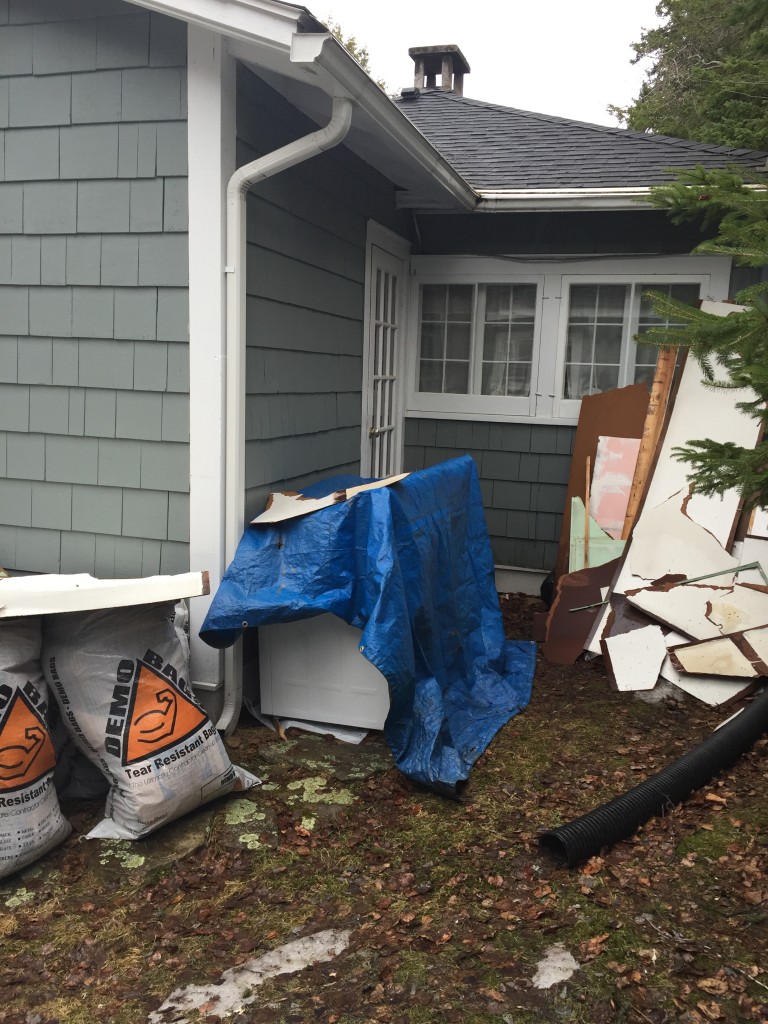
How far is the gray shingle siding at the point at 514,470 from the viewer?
21.2ft

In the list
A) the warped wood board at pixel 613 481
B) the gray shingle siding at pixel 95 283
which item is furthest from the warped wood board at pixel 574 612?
the gray shingle siding at pixel 95 283

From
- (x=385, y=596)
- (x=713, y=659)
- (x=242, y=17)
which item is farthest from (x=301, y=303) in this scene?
(x=713, y=659)

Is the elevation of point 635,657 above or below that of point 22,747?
below

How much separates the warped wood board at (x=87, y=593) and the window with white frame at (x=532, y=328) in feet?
12.7

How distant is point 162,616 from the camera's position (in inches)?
131

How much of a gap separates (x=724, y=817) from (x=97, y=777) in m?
2.50

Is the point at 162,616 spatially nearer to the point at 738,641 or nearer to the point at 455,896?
the point at 455,896

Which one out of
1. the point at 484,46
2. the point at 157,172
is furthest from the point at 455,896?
the point at 484,46

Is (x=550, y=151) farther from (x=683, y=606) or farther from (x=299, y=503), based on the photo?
(x=299, y=503)

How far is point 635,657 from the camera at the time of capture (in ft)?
15.3

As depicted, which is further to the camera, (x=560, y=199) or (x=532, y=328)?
(x=532, y=328)

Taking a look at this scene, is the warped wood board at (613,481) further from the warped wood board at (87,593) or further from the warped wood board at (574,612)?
the warped wood board at (87,593)

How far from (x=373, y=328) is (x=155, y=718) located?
3330 mm

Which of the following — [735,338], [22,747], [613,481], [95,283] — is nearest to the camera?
[735,338]
